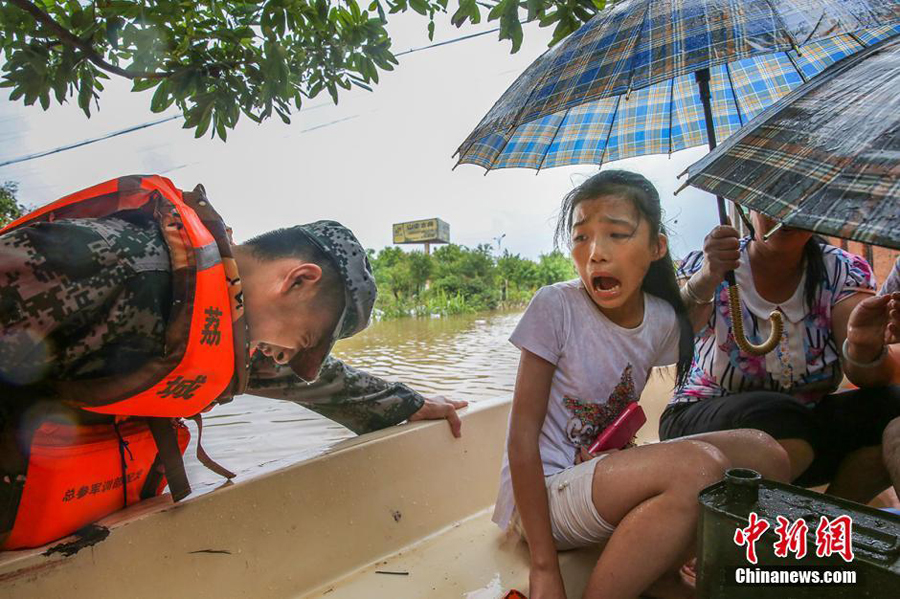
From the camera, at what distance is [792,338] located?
1.50 m

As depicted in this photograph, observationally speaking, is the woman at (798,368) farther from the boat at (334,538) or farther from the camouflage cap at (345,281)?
the camouflage cap at (345,281)

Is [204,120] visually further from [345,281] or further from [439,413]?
[439,413]

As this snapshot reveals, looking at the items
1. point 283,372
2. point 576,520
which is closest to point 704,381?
point 576,520

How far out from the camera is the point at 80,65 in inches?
69.5

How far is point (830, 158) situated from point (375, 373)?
7.79 feet

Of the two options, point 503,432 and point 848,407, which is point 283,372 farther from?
point 848,407

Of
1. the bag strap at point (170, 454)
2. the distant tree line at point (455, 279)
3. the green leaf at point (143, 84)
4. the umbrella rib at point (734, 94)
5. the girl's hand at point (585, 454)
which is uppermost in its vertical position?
the green leaf at point (143, 84)

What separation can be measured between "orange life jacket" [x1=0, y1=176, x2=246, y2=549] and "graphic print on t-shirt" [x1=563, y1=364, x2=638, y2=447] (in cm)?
74

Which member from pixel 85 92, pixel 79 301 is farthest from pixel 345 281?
pixel 85 92

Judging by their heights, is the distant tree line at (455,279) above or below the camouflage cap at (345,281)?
below

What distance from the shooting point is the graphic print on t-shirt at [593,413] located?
1326 mm

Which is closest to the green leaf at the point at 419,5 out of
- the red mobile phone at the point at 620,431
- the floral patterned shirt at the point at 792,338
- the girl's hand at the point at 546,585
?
the floral patterned shirt at the point at 792,338

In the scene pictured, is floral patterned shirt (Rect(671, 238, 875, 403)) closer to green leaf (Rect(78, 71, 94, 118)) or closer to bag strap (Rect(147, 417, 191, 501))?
bag strap (Rect(147, 417, 191, 501))

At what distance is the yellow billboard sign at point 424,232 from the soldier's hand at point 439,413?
11711 mm
